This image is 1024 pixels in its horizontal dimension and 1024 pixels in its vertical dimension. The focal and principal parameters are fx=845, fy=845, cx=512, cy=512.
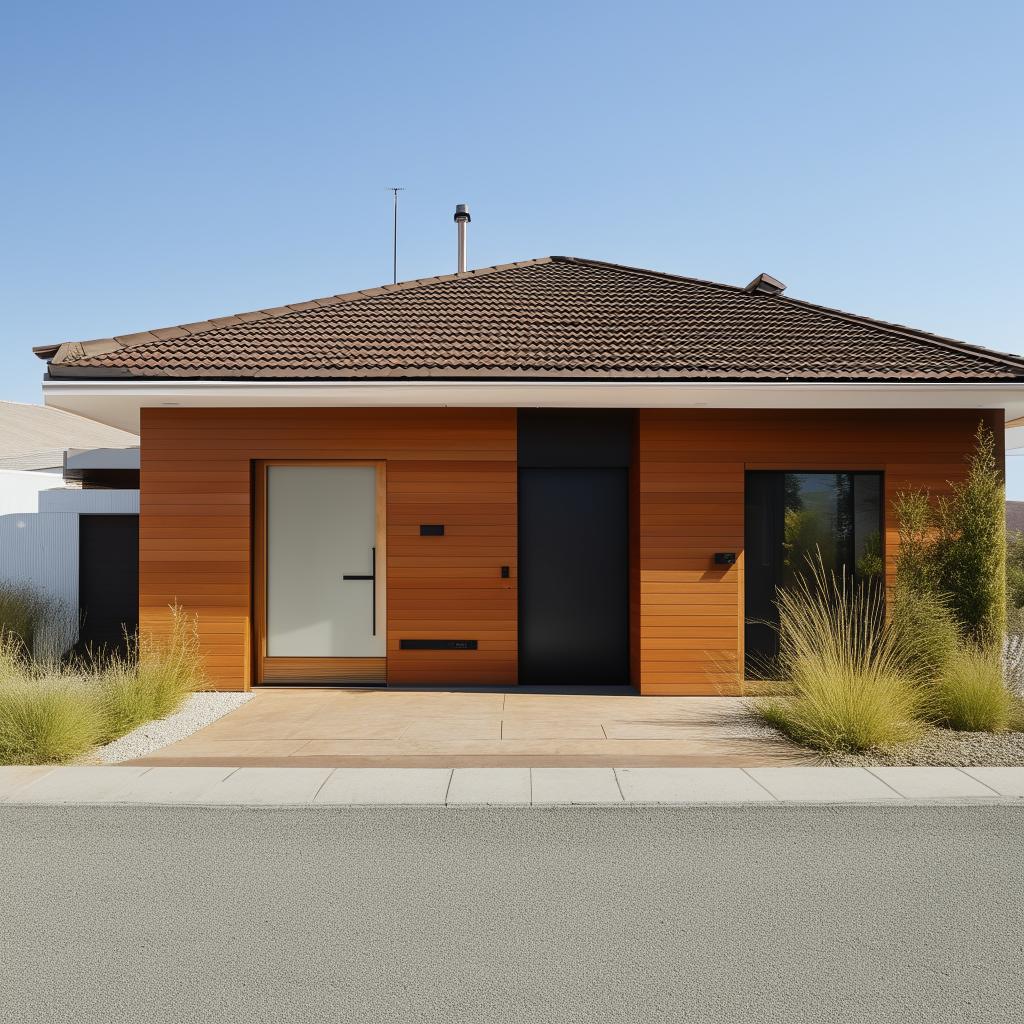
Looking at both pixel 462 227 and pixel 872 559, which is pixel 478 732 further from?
pixel 462 227

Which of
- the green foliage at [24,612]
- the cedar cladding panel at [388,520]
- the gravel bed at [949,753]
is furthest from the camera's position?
the green foliage at [24,612]

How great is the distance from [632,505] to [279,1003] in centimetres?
714

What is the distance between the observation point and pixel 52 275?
25.2 m

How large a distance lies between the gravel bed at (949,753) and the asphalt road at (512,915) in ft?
3.43

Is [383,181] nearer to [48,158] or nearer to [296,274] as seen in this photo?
[296,274]

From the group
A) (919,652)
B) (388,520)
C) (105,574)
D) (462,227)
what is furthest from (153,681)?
(462,227)

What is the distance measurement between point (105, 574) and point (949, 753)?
34.2 ft

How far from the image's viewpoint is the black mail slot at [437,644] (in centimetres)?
943

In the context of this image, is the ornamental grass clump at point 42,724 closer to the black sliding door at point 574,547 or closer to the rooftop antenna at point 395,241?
the black sliding door at point 574,547

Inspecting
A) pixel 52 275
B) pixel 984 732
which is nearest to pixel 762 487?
pixel 984 732

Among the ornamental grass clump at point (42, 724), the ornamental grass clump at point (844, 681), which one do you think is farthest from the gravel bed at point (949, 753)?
the ornamental grass clump at point (42, 724)

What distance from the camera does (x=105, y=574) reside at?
38.3 feet

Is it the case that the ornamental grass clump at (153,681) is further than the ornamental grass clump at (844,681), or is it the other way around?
the ornamental grass clump at (153,681)

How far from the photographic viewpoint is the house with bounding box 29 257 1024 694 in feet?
30.2
